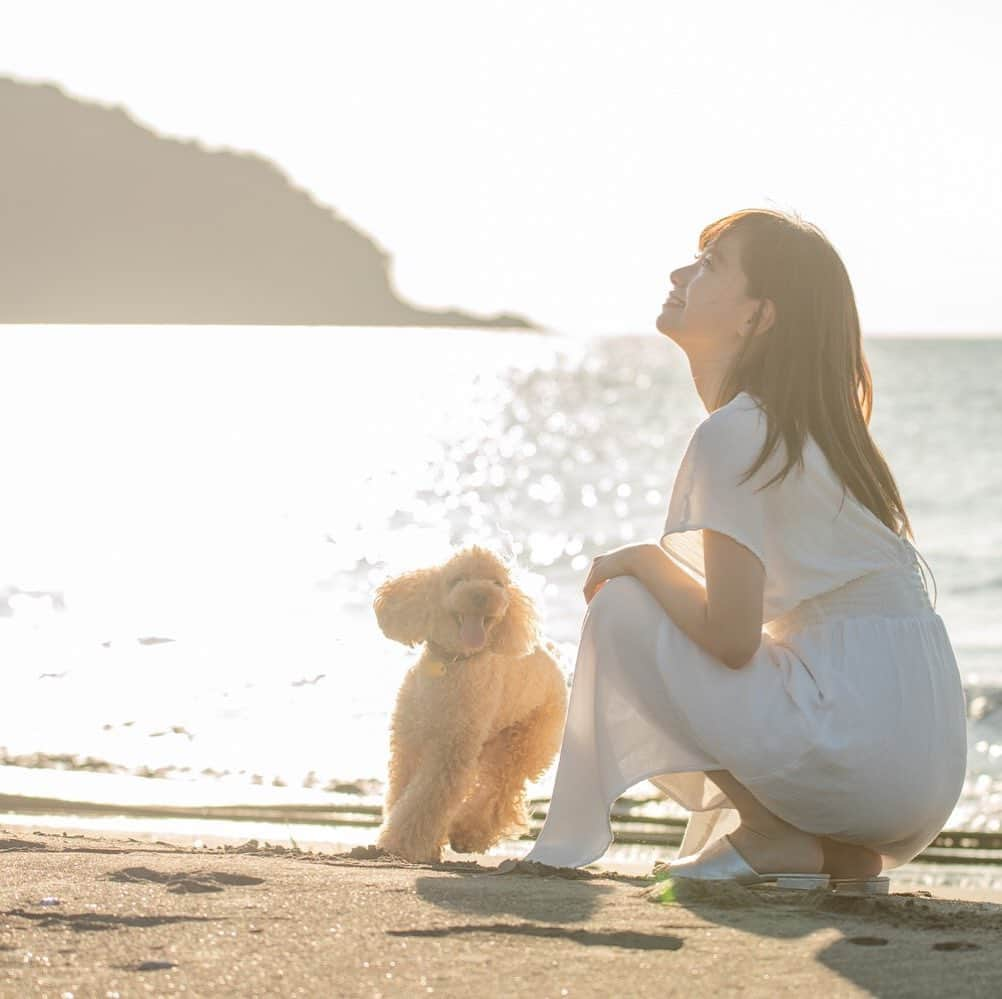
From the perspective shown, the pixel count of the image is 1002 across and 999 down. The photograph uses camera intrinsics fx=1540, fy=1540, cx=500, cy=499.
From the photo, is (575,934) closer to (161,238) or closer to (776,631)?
(776,631)

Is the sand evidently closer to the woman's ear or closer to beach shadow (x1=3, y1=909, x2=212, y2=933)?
beach shadow (x1=3, y1=909, x2=212, y2=933)

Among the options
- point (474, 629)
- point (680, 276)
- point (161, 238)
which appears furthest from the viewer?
point (161, 238)

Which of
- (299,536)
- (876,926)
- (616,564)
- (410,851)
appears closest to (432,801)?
(410,851)

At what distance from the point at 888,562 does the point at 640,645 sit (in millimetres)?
643

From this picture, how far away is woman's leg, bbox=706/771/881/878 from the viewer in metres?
3.68

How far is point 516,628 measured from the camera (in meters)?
4.71

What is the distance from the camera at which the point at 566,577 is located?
1731 cm

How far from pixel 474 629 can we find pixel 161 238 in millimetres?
168556

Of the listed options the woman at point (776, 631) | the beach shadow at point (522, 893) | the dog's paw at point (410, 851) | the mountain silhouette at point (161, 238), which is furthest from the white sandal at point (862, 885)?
the mountain silhouette at point (161, 238)

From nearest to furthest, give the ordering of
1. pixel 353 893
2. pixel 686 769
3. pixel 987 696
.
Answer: pixel 353 893
pixel 686 769
pixel 987 696

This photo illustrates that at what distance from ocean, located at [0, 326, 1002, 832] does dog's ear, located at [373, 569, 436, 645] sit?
7.8 inches

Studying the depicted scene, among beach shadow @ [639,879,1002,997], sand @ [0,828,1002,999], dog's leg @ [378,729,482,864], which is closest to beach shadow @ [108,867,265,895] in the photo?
sand @ [0,828,1002,999]

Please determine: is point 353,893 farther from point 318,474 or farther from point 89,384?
point 89,384

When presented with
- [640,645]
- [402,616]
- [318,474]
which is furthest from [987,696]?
[318,474]
